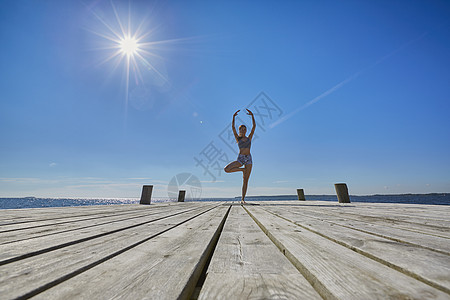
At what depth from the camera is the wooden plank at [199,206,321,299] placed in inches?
19.0

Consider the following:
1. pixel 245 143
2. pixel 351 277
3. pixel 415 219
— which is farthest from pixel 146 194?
pixel 351 277

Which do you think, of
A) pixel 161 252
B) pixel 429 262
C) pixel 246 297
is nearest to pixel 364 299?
pixel 246 297

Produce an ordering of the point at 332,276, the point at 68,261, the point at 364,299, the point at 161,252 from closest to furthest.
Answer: the point at 364,299 → the point at 332,276 → the point at 68,261 → the point at 161,252

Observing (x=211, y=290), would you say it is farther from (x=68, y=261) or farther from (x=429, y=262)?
(x=429, y=262)

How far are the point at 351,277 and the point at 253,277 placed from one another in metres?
0.27

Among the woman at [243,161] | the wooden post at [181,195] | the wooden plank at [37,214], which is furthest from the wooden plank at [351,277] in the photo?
the wooden post at [181,195]

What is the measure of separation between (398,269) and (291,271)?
Result: 1.08 ft

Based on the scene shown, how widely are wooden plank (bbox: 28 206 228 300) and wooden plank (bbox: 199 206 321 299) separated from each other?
0.21 ft

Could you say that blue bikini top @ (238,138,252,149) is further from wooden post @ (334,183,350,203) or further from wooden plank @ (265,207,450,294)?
wooden plank @ (265,207,450,294)

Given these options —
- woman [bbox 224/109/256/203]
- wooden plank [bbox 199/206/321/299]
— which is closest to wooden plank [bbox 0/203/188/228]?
wooden plank [bbox 199/206/321/299]

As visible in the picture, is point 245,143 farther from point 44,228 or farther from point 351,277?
point 351,277

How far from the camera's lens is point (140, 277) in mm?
560

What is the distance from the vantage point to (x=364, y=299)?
0.44 meters

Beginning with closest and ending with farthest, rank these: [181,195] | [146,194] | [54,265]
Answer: [54,265] < [146,194] < [181,195]
